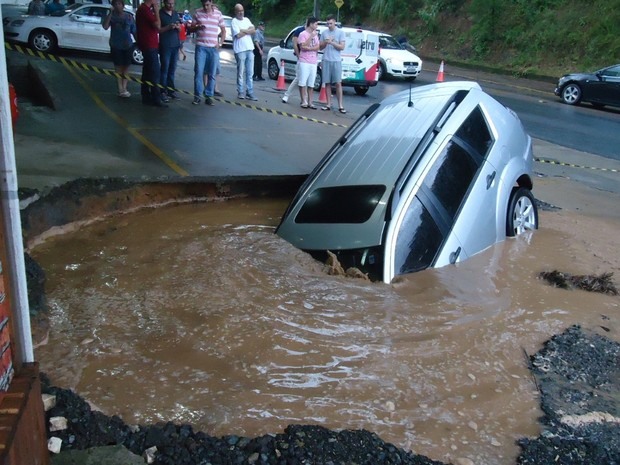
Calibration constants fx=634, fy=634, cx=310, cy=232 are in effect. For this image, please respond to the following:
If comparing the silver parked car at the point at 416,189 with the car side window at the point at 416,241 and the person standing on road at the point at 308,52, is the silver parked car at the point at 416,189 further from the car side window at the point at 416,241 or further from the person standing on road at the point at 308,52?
the person standing on road at the point at 308,52

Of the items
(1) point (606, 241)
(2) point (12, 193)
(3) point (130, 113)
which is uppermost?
(2) point (12, 193)

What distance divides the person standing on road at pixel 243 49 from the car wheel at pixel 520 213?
8.13 meters

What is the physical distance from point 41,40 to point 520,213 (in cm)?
1660

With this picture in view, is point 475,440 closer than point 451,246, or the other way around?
point 475,440

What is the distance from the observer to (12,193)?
240 centimetres

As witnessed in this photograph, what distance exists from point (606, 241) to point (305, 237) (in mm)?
3670

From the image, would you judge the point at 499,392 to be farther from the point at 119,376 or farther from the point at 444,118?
the point at 444,118

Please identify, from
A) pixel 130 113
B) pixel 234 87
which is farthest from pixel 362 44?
pixel 130 113

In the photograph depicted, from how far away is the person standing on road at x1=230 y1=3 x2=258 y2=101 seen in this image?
1322 cm

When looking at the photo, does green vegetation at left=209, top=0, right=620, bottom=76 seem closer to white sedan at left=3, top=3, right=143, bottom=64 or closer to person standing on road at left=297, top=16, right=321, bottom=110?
person standing on road at left=297, top=16, right=321, bottom=110

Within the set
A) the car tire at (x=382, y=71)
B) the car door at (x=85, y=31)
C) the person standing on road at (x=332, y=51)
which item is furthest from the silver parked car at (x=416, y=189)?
the car tire at (x=382, y=71)

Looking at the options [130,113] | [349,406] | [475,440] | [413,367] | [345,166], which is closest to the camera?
[475,440]

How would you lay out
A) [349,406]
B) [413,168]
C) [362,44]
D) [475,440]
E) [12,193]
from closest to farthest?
[12,193]
[475,440]
[349,406]
[413,168]
[362,44]

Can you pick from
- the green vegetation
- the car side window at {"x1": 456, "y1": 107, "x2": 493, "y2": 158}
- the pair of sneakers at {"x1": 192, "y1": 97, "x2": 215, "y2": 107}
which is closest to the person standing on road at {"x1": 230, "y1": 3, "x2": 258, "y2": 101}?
the pair of sneakers at {"x1": 192, "y1": 97, "x2": 215, "y2": 107}
